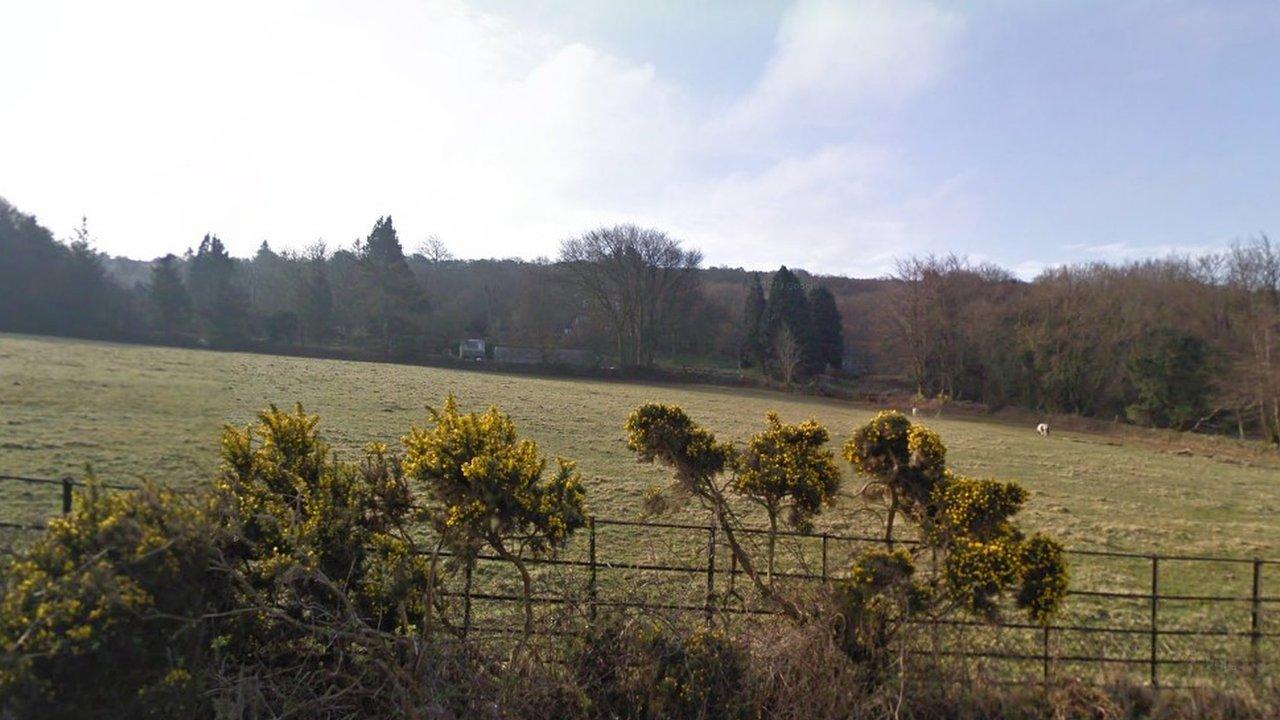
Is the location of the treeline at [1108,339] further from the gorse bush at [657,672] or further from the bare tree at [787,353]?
the gorse bush at [657,672]

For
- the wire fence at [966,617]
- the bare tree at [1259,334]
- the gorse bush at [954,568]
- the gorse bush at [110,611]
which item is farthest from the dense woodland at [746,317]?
the gorse bush at [110,611]

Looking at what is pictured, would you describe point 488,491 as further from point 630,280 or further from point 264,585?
point 630,280

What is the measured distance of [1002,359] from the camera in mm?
45000

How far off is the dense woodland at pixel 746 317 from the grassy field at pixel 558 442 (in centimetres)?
710

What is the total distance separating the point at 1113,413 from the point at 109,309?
65.1m

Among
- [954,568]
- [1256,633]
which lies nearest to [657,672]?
[954,568]

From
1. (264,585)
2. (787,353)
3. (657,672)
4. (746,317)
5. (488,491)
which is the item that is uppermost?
(746,317)

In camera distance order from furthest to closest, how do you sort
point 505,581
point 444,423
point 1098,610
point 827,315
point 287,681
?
point 827,315 < point 1098,610 < point 505,581 < point 444,423 < point 287,681

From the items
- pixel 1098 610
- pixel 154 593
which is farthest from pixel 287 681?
pixel 1098 610

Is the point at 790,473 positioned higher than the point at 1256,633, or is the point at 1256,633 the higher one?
the point at 790,473

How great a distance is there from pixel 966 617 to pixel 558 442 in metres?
15.9

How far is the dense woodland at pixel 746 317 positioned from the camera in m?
37.9

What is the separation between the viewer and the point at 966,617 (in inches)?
214

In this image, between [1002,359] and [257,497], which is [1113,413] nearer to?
[1002,359]
